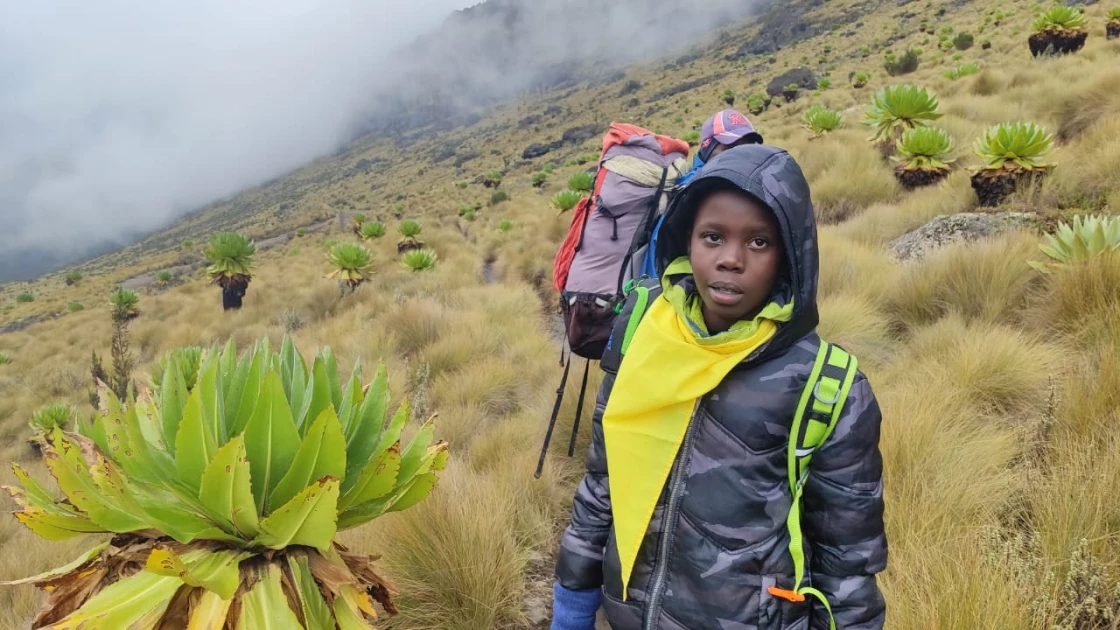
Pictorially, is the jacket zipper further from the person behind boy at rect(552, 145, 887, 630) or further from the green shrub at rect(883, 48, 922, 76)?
the green shrub at rect(883, 48, 922, 76)

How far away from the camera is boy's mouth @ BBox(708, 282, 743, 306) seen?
1.26 metres

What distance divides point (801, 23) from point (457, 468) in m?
73.1

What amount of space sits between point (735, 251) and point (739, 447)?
18.2 inches

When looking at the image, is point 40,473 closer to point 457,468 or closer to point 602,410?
point 457,468

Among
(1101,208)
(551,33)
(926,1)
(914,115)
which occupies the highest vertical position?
(551,33)

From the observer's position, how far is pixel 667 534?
4.43 feet

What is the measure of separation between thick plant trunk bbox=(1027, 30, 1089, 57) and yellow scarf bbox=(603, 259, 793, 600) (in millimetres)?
14528

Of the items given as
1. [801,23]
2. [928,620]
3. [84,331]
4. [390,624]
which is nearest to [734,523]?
[928,620]

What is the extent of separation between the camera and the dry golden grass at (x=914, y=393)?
1823mm

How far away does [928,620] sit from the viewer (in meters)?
1.60

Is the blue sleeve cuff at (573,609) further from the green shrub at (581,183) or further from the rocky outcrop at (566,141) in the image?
the rocky outcrop at (566,141)

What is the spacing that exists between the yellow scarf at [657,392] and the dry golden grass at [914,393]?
3.32ft

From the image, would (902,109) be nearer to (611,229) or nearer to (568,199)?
(568,199)

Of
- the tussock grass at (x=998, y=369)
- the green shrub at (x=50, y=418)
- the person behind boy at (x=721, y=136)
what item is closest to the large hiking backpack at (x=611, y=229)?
the person behind boy at (x=721, y=136)
